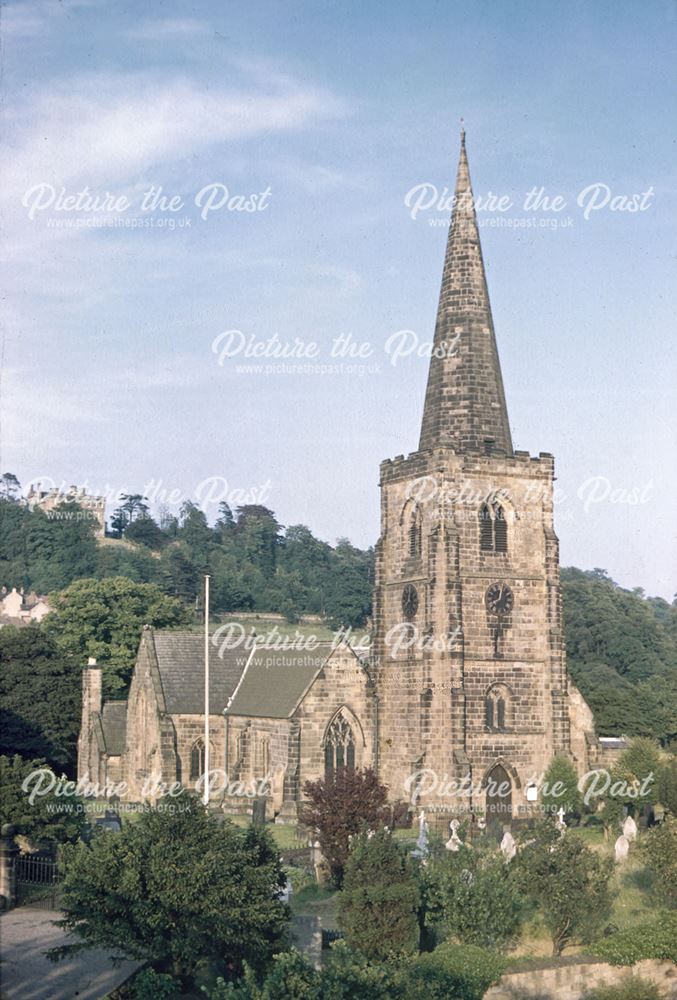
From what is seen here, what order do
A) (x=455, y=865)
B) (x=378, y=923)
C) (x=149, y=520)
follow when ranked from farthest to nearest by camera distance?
(x=149, y=520), (x=455, y=865), (x=378, y=923)

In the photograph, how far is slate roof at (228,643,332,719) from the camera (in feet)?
165

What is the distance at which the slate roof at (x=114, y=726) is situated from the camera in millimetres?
59500

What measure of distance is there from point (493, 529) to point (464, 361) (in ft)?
21.3

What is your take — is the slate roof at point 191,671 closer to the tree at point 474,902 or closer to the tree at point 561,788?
the tree at point 561,788

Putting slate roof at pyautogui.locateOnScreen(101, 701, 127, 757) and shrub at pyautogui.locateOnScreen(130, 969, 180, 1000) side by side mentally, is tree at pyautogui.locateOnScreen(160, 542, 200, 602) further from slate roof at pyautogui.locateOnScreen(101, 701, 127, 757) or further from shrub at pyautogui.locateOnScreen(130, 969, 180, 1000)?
shrub at pyautogui.locateOnScreen(130, 969, 180, 1000)

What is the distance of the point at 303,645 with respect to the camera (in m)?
53.2

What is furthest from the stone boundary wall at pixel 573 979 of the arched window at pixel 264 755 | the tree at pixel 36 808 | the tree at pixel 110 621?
the tree at pixel 110 621

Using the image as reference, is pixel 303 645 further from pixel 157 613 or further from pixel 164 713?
pixel 157 613

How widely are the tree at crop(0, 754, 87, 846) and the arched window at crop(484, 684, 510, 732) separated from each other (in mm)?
17956

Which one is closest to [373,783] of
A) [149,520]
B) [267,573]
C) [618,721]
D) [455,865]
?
[455,865]

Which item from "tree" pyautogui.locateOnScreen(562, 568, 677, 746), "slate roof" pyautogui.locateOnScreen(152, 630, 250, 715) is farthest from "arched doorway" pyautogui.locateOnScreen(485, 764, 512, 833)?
"tree" pyautogui.locateOnScreen(562, 568, 677, 746)

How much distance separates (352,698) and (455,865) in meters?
22.2

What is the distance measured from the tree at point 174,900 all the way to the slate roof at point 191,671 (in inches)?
1167

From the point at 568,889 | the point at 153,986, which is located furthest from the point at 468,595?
the point at 153,986
